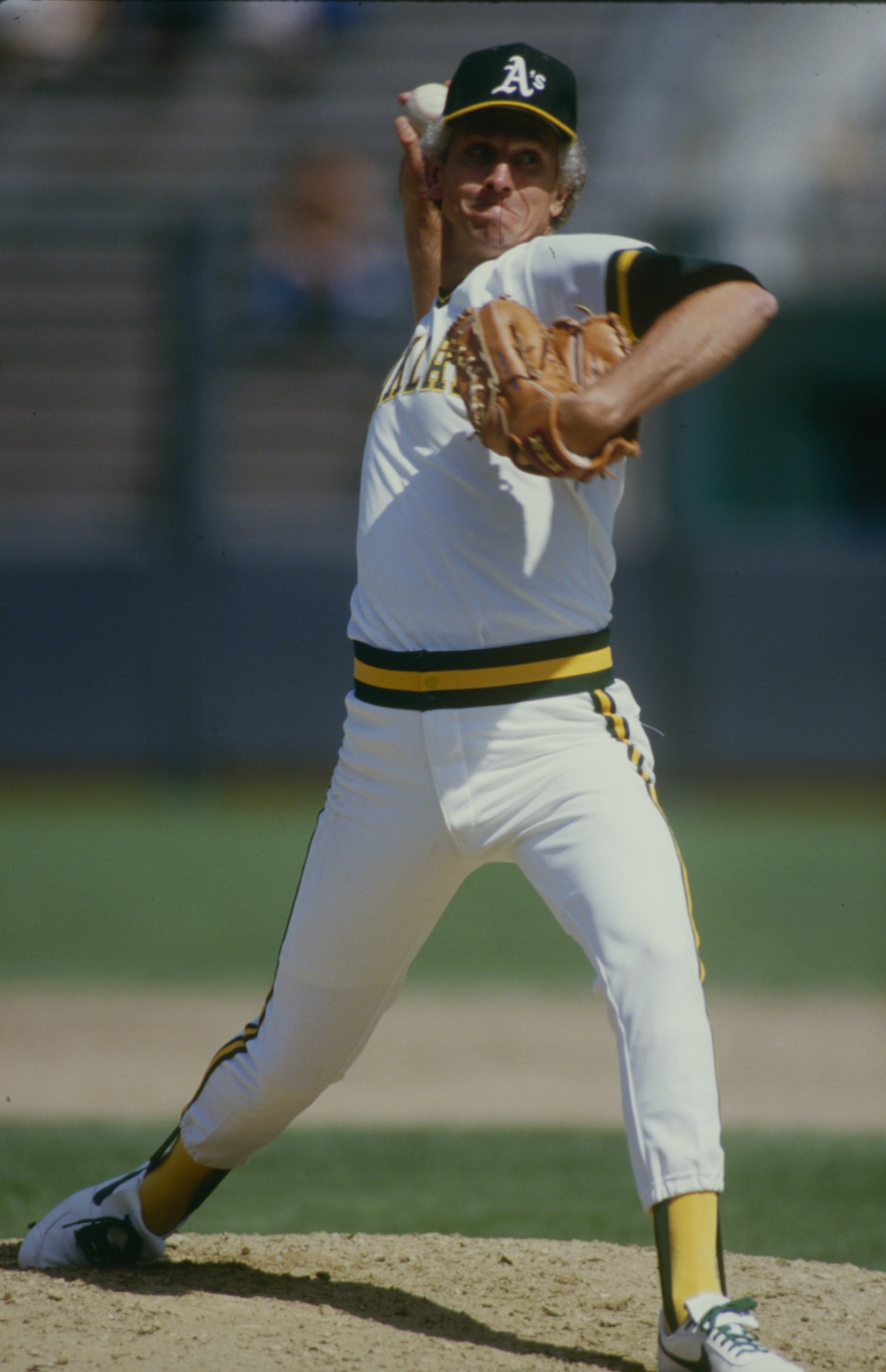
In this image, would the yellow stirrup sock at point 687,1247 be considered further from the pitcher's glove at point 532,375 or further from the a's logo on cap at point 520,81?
the a's logo on cap at point 520,81

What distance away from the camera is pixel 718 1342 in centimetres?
189

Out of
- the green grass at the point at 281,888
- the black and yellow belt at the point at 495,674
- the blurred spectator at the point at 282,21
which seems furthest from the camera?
the blurred spectator at the point at 282,21

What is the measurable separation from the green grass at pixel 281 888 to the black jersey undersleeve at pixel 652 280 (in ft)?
12.7

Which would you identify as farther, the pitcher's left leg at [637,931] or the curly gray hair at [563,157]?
the curly gray hair at [563,157]

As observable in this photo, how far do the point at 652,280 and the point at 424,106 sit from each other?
3.09 ft

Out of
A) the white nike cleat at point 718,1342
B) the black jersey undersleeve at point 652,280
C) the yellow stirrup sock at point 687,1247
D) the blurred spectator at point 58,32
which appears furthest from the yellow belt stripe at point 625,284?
the blurred spectator at point 58,32

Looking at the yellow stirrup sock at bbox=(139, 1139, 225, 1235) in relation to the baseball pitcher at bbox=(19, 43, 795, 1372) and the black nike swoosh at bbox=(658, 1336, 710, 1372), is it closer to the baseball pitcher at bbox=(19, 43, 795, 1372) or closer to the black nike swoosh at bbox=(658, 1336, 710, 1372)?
the baseball pitcher at bbox=(19, 43, 795, 1372)

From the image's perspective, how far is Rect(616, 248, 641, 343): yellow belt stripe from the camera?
2.03 metres

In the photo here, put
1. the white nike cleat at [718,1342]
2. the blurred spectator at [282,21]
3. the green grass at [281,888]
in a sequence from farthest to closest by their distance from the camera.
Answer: the blurred spectator at [282,21] < the green grass at [281,888] < the white nike cleat at [718,1342]

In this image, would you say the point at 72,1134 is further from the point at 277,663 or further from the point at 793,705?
the point at 793,705

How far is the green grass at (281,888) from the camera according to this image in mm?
5871

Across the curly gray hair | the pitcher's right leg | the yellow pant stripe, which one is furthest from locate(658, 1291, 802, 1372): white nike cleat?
the curly gray hair

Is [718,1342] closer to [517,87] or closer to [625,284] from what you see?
[625,284]

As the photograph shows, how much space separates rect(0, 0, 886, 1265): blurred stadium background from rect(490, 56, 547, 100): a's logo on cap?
6.85 feet
